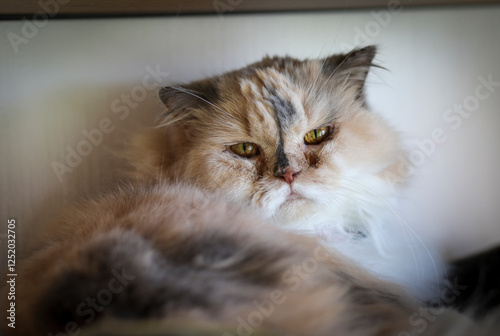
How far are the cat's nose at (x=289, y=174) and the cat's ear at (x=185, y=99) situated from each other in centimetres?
34

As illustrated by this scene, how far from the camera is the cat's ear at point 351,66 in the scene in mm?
1193

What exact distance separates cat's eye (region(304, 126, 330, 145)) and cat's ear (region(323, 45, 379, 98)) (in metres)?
0.18

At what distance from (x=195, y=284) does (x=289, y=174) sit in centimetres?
45

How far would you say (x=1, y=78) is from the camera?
1.23 metres

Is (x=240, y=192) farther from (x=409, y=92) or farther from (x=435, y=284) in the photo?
(x=409, y=92)

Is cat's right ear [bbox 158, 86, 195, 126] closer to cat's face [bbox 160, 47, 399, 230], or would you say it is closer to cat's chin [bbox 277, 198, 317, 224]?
cat's face [bbox 160, 47, 399, 230]

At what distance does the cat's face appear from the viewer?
1.05 metres

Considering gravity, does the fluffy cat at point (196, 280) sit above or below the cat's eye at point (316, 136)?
below

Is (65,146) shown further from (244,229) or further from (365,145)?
(365,145)

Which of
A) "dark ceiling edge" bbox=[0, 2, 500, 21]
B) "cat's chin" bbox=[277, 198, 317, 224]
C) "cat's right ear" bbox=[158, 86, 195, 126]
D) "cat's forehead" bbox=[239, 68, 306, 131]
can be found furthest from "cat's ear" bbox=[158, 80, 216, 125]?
"cat's chin" bbox=[277, 198, 317, 224]

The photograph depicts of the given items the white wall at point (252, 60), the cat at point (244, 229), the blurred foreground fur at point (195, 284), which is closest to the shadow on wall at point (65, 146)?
the white wall at point (252, 60)

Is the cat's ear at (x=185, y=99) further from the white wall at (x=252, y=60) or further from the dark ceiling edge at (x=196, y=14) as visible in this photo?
the dark ceiling edge at (x=196, y=14)

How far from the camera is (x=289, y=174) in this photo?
1027 millimetres

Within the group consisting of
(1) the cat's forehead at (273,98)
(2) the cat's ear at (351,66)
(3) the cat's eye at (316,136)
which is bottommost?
(3) the cat's eye at (316,136)
